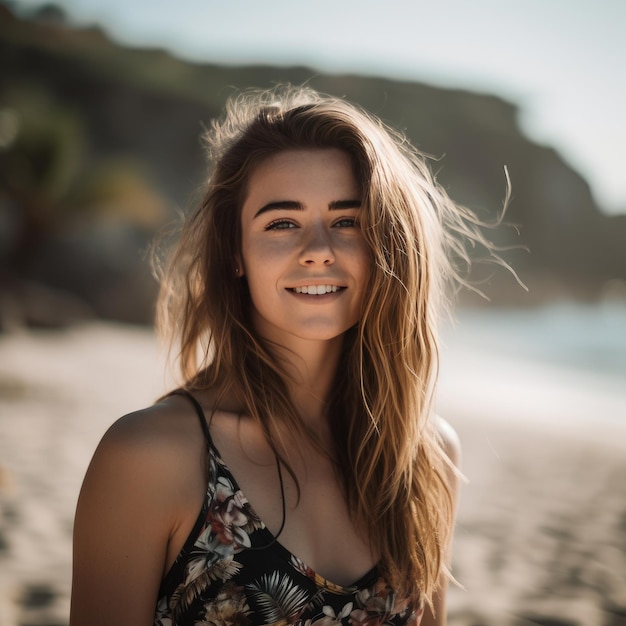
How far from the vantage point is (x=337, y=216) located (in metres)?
1.96

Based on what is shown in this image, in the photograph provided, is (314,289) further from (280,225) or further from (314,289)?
(280,225)

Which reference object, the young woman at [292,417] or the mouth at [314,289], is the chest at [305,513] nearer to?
the young woman at [292,417]

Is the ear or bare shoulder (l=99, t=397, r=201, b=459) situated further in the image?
the ear

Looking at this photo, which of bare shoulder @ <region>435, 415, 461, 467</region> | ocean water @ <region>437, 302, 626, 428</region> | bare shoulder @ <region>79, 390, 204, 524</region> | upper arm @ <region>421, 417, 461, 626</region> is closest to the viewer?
bare shoulder @ <region>79, 390, 204, 524</region>

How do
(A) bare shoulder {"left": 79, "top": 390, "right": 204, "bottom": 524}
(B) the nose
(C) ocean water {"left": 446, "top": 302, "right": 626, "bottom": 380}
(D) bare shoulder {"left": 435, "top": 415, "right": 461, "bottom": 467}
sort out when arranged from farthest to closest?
1. (C) ocean water {"left": 446, "top": 302, "right": 626, "bottom": 380}
2. (D) bare shoulder {"left": 435, "top": 415, "right": 461, "bottom": 467}
3. (B) the nose
4. (A) bare shoulder {"left": 79, "top": 390, "right": 204, "bottom": 524}

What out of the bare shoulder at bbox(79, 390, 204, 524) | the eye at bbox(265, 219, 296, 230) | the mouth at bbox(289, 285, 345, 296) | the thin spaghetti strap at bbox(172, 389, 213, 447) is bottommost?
the bare shoulder at bbox(79, 390, 204, 524)

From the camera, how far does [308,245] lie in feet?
6.27

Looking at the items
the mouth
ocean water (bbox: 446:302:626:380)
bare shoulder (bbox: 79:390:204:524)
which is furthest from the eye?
ocean water (bbox: 446:302:626:380)

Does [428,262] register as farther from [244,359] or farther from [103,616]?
[103,616]

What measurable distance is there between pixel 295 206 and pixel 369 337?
0.45 m

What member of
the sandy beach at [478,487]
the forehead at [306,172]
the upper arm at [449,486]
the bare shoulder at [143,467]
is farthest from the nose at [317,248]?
Answer: the sandy beach at [478,487]

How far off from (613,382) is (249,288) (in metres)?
13.1

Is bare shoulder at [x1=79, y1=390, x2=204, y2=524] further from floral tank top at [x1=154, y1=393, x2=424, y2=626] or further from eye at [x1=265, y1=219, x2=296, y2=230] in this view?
eye at [x1=265, y1=219, x2=296, y2=230]

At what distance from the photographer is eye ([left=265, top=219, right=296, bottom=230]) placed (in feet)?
6.43
